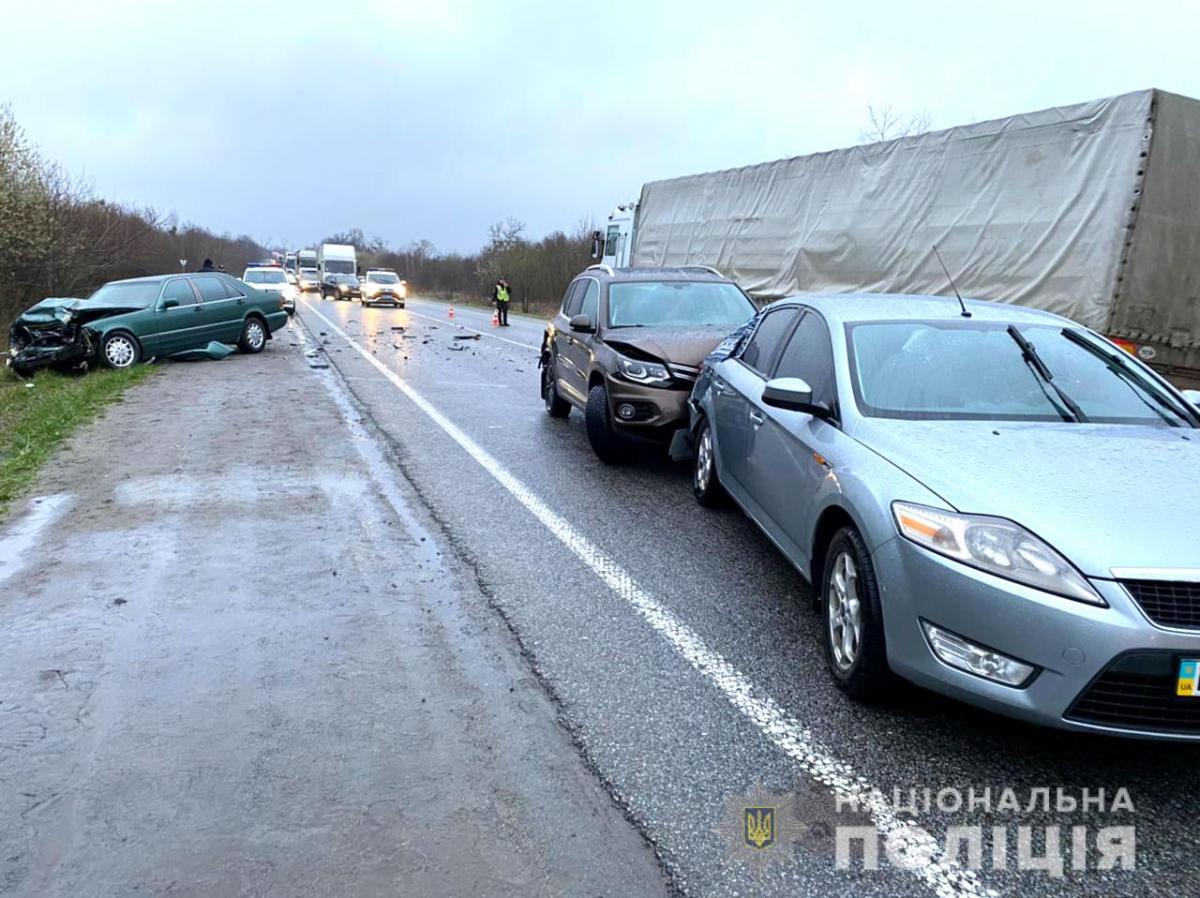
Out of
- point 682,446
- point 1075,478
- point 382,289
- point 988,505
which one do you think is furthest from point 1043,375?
point 382,289

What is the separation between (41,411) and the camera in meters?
10.5

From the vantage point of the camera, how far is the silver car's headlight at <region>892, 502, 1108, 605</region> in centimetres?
281

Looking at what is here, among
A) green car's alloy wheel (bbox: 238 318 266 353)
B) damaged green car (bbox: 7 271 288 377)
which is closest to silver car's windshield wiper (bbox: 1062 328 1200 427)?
damaged green car (bbox: 7 271 288 377)

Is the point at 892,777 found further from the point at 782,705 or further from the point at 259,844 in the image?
the point at 259,844

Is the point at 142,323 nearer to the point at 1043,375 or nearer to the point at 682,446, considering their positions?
the point at 682,446

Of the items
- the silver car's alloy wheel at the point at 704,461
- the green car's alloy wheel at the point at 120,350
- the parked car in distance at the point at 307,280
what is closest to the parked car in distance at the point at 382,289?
the parked car in distance at the point at 307,280

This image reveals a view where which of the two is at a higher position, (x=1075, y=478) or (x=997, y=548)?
(x=1075, y=478)

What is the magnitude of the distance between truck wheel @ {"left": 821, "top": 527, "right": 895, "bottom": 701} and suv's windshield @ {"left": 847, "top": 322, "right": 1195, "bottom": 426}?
0.76 m

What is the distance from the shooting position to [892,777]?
3.10 metres

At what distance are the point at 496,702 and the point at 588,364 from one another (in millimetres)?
4987

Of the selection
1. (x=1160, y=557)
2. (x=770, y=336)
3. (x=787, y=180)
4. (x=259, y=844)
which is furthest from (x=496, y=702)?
(x=787, y=180)

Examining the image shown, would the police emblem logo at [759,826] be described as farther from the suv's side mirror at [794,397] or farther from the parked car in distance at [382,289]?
the parked car in distance at [382,289]

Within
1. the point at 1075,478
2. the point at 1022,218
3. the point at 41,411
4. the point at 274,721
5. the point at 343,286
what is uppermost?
the point at 1022,218

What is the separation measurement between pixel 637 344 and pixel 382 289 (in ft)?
118
